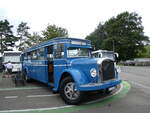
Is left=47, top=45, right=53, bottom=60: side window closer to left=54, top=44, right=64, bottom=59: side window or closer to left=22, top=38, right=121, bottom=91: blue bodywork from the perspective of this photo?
left=22, top=38, right=121, bottom=91: blue bodywork

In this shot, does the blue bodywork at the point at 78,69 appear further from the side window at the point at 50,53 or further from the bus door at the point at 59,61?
the side window at the point at 50,53

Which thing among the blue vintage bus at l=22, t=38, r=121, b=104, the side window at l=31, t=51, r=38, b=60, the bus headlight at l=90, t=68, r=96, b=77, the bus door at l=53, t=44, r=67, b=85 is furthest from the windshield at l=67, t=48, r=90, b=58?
the side window at l=31, t=51, r=38, b=60

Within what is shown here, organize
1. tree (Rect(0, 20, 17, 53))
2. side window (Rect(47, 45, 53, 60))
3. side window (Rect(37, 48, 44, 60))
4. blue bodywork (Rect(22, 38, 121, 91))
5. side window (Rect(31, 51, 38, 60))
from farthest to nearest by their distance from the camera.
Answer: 1. tree (Rect(0, 20, 17, 53))
2. side window (Rect(31, 51, 38, 60))
3. side window (Rect(37, 48, 44, 60))
4. side window (Rect(47, 45, 53, 60))
5. blue bodywork (Rect(22, 38, 121, 91))

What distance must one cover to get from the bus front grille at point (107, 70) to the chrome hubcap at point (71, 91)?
1.06m

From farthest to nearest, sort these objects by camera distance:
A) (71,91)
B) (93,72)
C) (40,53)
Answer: (40,53) < (71,91) < (93,72)

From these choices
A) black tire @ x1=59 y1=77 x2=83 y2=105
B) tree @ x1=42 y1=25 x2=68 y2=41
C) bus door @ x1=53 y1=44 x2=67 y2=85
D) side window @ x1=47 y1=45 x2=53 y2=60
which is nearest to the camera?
black tire @ x1=59 y1=77 x2=83 y2=105

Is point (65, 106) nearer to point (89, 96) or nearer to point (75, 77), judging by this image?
point (75, 77)

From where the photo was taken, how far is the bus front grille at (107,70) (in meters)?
5.26

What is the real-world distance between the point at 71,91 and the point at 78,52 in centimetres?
177

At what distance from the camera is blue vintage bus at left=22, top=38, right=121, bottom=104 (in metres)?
5.09

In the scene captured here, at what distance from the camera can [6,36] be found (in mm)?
43781

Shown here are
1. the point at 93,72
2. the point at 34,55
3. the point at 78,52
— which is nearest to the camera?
the point at 93,72

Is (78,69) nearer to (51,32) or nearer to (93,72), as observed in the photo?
(93,72)

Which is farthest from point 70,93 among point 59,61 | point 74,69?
point 59,61
